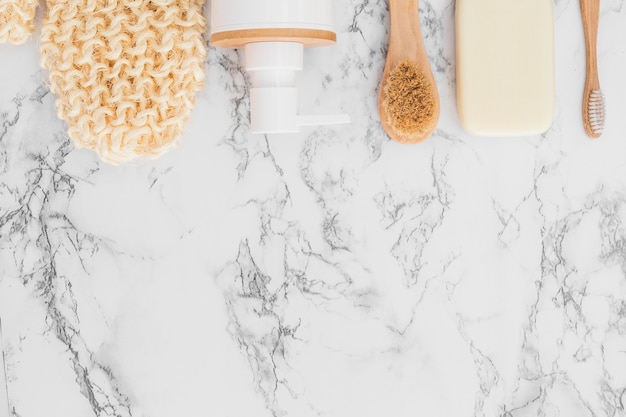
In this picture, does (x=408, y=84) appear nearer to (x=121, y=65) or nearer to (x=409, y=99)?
(x=409, y=99)

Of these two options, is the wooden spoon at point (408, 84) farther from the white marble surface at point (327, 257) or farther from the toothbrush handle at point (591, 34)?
the toothbrush handle at point (591, 34)

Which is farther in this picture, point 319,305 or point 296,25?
point 319,305

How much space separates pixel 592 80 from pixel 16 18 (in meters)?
0.82

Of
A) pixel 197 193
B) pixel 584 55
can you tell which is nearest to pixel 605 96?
pixel 584 55

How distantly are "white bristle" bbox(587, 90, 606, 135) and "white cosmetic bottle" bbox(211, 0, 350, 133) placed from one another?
364mm

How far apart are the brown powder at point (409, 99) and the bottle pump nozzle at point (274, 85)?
0.45 ft

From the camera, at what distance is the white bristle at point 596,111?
991mm

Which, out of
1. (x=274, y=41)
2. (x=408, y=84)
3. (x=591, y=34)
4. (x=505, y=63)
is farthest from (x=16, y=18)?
(x=591, y=34)

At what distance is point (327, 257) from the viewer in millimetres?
1019

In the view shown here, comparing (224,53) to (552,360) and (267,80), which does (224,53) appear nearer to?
(267,80)

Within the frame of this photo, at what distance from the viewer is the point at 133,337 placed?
102 centimetres

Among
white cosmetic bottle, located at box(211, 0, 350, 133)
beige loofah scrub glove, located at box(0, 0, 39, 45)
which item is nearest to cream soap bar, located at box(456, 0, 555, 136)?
white cosmetic bottle, located at box(211, 0, 350, 133)

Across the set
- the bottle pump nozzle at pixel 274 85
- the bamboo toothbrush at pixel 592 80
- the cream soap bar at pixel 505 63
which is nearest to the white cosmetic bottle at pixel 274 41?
the bottle pump nozzle at pixel 274 85

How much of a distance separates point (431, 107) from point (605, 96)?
0.94 feet
